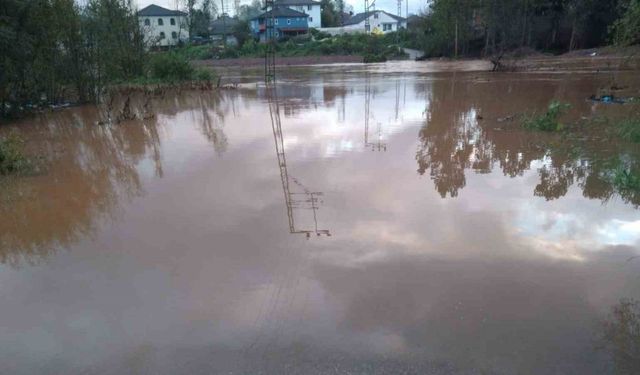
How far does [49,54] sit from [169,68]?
392 inches

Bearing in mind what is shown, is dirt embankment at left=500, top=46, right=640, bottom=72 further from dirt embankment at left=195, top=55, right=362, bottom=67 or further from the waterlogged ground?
dirt embankment at left=195, top=55, right=362, bottom=67

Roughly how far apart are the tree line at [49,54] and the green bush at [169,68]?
3.88m

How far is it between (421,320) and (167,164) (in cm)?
645

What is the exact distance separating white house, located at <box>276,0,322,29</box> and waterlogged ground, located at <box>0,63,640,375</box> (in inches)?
2310

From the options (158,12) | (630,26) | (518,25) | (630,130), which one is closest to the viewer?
(630,26)

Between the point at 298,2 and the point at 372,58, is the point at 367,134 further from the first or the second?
the point at 298,2

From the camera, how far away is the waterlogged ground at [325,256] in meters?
3.27

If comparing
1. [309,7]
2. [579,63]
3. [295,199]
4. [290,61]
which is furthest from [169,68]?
[309,7]

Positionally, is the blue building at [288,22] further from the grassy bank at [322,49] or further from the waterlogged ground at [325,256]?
the waterlogged ground at [325,256]

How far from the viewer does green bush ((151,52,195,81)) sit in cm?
2478

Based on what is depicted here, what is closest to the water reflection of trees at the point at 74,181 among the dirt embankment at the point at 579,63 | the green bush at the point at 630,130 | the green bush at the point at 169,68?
the green bush at the point at 630,130

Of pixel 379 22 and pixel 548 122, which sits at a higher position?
pixel 379 22

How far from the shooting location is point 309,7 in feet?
209

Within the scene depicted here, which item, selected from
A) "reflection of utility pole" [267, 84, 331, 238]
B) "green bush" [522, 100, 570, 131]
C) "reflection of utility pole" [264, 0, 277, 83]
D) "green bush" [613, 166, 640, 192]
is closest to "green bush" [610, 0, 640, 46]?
"green bush" [522, 100, 570, 131]
